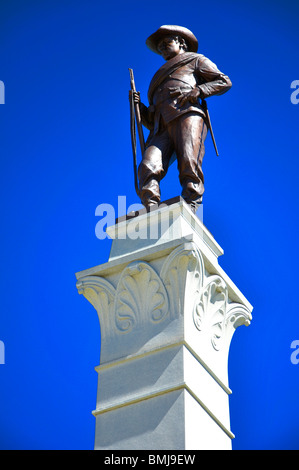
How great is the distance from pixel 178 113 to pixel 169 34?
1.74 meters

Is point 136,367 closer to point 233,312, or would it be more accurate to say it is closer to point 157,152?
point 233,312

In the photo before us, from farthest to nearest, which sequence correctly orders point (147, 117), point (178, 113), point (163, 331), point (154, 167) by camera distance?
point (147, 117), point (178, 113), point (154, 167), point (163, 331)

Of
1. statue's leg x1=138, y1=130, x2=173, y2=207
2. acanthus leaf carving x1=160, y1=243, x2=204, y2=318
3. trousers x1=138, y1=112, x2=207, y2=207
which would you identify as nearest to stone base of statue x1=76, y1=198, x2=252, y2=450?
acanthus leaf carving x1=160, y1=243, x2=204, y2=318

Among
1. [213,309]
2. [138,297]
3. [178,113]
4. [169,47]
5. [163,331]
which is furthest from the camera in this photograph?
[169,47]

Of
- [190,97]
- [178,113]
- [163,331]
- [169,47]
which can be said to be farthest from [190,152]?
[163,331]

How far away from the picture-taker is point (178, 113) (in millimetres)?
12766

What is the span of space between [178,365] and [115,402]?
0.84 metres

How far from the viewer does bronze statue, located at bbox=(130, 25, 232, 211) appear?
12.3 metres

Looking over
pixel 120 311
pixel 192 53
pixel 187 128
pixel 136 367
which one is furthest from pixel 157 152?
pixel 136 367

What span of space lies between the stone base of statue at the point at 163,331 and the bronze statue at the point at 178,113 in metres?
0.86

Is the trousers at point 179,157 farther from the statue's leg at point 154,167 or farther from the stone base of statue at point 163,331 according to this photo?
the stone base of statue at point 163,331

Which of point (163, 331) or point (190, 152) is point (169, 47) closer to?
point (190, 152)

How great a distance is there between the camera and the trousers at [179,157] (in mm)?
12172

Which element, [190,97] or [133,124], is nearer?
[190,97]
